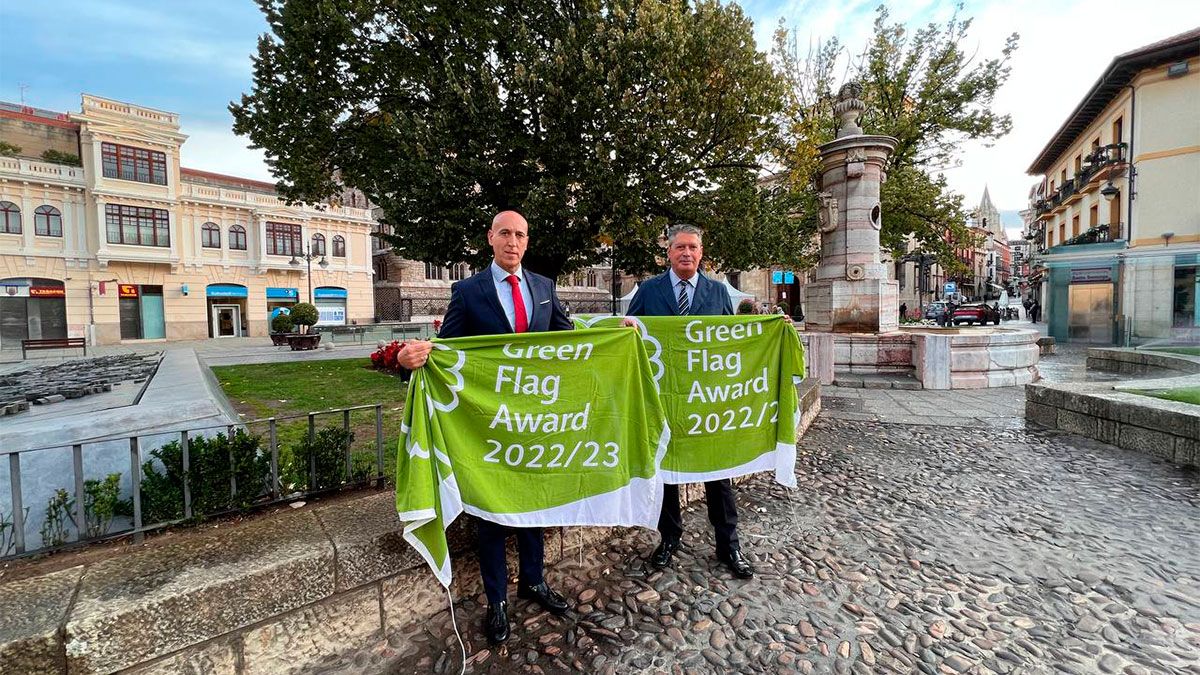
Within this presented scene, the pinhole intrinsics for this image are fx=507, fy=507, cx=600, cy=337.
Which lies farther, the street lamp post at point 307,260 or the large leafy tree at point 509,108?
the street lamp post at point 307,260

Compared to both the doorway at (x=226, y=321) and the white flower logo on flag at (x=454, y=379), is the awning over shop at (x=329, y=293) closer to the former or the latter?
the doorway at (x=226, y=321)

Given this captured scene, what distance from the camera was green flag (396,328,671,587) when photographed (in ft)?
9.23

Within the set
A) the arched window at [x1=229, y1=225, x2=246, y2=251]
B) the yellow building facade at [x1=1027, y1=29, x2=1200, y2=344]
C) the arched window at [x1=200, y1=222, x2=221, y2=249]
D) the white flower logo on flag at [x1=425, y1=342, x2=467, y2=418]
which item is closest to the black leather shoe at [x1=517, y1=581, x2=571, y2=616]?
the white flower logo on flag at [x1=425, y1=342, x2=467, y2=418]

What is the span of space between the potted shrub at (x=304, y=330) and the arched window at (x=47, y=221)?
2030 cm

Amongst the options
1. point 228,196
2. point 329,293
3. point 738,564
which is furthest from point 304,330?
point 738,564

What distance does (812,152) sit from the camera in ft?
49.0

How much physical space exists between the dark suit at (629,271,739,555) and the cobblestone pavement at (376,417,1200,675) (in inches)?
9.8

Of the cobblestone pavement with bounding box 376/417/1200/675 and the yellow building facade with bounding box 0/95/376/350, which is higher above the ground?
the yellow building facade with bounding box 0/95/376/350

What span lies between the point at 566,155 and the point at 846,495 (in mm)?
9771

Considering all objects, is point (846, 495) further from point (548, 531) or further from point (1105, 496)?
point (548, 531)

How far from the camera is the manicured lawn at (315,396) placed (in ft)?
14.1

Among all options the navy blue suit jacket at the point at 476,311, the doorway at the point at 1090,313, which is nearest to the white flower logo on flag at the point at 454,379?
the navy blue suit jacket at the point at 476,311

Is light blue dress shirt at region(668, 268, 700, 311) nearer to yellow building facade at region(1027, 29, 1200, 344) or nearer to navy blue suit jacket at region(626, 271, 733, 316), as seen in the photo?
navy blue suit jacket at region(626, 271, 733, 316)

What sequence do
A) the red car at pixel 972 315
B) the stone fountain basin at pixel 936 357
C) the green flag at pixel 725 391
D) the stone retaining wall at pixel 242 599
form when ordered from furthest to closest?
the red car at pixel 972 315
the stone fountain basin at pixel 936 357
the green flag at pixel 725 391
the stone retaining wall at pixel 242 599
